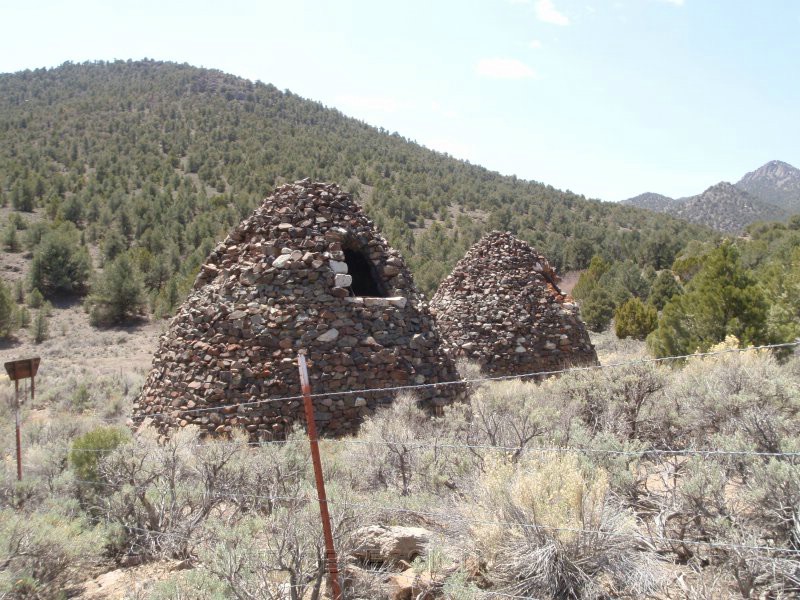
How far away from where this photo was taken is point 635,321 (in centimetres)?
2486

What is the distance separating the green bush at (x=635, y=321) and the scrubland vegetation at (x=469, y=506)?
19.1 meters

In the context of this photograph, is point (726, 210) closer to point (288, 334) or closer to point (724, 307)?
point (724, 307)

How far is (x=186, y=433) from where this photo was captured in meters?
6.32

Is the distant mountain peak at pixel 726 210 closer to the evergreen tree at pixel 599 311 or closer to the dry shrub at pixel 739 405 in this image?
the evergreen tree at pixel 599 311

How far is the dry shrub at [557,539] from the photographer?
312cm

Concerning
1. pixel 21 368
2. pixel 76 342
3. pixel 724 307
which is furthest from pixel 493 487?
pixel 76 342

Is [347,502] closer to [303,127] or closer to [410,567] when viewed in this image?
[410,567]

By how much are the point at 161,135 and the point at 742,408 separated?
62858 millimetres

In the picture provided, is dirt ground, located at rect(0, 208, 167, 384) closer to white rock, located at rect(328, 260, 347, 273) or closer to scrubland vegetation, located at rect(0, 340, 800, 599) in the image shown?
white rock, located at rect(328, 260, 347, 273)

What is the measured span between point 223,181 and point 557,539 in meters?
51.6

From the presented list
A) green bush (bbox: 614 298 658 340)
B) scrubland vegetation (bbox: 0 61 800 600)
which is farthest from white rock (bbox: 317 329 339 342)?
green bush (bbox: 614 298 658 340)

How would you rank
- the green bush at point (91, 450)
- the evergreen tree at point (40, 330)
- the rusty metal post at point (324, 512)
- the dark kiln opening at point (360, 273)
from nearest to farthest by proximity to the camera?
1. the rusty metal post at point (324, 512)
2. the green bush at point (91, 450)
3. the dark kiln opening at point (360, 273)
4. the evergreen tree at point (40, 330)

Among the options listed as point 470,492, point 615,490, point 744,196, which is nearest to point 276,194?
point 470,492

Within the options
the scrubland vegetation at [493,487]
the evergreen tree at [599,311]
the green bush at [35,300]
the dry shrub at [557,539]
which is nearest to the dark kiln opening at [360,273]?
the scrubland vegetation at [493,487]
